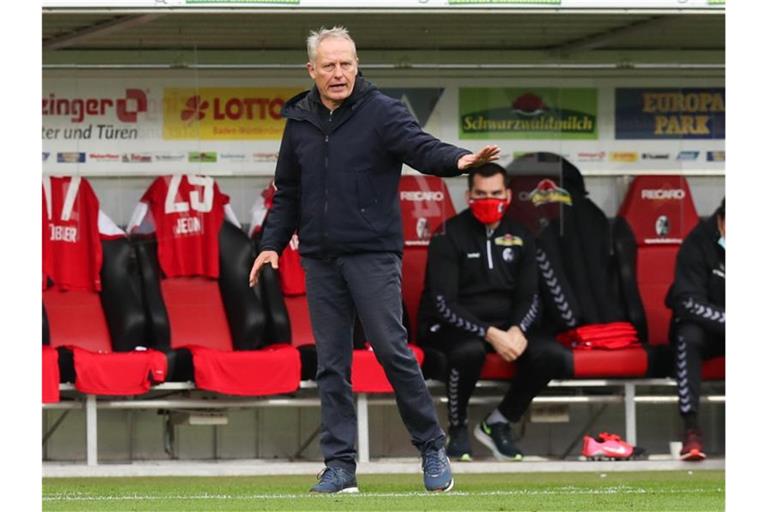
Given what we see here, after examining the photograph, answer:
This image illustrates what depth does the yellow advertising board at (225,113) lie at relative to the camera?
1015 cm

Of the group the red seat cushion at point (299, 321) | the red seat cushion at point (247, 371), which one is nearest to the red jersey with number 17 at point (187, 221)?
the red seat cushion at point (299, 321)

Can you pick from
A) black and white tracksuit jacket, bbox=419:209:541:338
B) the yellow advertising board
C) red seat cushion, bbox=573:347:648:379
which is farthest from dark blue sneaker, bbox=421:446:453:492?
the yellow advertising board

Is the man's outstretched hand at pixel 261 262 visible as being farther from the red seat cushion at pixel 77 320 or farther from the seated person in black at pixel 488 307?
the red seat cushion at pixel 77 320

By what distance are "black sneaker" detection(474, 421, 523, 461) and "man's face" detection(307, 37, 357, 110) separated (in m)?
3.75

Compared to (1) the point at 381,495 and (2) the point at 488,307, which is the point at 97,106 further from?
(1) the point at 381,495

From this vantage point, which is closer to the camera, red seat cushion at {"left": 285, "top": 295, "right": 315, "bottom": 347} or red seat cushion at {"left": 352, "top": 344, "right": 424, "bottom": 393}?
red seat cushion at {"left": 352, "top": 344, "right": 424, "bottom": 393}

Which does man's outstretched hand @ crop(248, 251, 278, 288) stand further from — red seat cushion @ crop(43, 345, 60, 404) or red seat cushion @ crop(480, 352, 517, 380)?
red seat cushion @ crop(480, 352, 517, 380)

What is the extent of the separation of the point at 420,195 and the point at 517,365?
1.35 m

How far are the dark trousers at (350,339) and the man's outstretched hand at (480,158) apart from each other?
603 mm

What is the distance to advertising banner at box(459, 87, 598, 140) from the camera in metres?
10.4

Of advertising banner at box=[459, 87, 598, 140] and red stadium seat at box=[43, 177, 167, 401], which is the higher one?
advertising banner at box=[459, 87, 598, 140]
